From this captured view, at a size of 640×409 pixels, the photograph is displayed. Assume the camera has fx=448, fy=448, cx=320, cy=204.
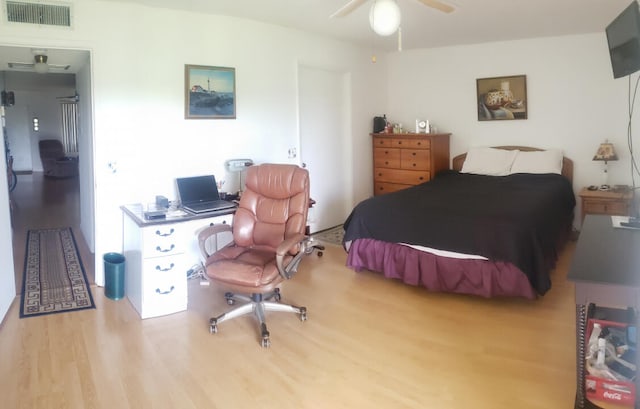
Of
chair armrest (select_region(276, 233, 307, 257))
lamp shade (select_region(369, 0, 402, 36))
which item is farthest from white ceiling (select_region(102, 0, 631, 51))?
chair armrest (select_region(276, 233, 307, 257))

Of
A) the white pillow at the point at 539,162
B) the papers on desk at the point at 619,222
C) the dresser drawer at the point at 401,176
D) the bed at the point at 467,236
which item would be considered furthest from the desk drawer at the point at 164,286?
the white pillow at the point at 539,162

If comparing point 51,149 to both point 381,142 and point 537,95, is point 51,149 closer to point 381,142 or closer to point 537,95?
point 381,142

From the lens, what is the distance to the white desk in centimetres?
330

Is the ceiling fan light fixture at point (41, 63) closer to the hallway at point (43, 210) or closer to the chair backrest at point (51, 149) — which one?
the hallway at point (43, 210)

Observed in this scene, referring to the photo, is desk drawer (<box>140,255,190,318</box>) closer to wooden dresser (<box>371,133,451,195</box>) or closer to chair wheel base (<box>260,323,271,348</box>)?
chair wheel base (<box>260,323,271,348</box>)

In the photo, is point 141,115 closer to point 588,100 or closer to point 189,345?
point 189,345

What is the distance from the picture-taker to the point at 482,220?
3467 mm

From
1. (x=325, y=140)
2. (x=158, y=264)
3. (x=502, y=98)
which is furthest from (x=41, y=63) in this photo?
(x=502, y=98)

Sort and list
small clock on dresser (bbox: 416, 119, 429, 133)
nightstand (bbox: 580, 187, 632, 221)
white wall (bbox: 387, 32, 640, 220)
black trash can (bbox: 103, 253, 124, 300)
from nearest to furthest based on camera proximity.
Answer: black trash can (bbox: 103, 253, 124, 300), nightstand (bbox: 580, 187, 632, 221), white wall (bbox: 387, 32, 640, 220), small clock on dresser (bbox: 416, 119, 429, 133)

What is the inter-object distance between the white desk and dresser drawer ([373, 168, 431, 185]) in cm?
325

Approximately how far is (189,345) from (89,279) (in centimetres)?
179

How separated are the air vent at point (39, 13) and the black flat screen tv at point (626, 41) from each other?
400cm

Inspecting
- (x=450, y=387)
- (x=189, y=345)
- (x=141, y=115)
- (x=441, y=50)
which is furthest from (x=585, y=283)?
(x=441, y=50)

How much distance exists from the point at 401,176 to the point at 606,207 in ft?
7.87
